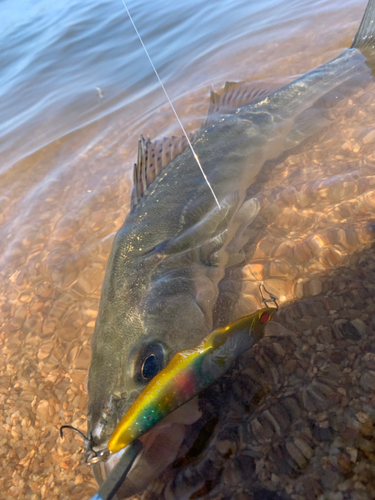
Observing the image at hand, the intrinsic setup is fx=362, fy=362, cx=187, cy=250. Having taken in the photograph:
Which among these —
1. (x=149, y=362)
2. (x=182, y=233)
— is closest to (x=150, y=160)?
(x=182, y=233)

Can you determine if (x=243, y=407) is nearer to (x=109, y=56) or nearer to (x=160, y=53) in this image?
(x=160, y=53)

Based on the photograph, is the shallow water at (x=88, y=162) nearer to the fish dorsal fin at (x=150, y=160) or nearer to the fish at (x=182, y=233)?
the fish at (x=182, y=233)

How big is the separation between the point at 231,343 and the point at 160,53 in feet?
27.6

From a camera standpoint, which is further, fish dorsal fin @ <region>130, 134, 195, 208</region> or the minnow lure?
fish dorsal fin @ <region>130, 134, 195, 208</region>

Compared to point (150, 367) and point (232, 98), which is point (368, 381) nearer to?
point (150, 367)

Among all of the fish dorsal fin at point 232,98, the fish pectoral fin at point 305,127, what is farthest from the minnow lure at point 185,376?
the fish dorsal fin at point 232,98

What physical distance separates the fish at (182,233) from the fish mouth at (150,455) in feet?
0.32

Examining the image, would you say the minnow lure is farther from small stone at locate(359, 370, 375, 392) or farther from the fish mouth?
small stone at locate(359, 370, 375, 392)

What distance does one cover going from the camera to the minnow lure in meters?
1.79

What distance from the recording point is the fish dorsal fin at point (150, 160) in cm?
350

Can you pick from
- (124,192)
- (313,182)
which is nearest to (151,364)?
(313,182)

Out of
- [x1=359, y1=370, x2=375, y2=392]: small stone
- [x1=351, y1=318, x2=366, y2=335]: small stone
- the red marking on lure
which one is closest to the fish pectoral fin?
[x1=351, y1=318, x2=366, y2=335]: small stone

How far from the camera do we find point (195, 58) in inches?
303

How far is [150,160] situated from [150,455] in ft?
8.59
